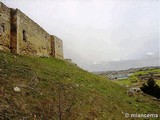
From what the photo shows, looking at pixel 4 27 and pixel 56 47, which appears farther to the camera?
pixel 56 47

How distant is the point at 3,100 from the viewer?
26.5ft

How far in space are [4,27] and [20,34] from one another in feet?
4.68

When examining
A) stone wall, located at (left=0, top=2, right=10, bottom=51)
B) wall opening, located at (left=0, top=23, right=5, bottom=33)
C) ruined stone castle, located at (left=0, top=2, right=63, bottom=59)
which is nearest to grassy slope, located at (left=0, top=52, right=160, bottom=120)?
stone wall, located at (left=0, top=2, right=10, bottom=51)

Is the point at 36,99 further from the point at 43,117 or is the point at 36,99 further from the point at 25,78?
the point at 25,78

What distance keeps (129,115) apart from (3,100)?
6493 mm

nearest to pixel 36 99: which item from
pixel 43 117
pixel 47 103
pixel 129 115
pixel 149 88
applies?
pixel 47 103

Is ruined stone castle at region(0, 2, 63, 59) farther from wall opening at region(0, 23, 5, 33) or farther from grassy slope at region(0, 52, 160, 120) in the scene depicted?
grassy slope at region(0, 52, 160, 120)

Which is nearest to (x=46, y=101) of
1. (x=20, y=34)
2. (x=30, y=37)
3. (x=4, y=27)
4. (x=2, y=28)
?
(x=2, y=28)

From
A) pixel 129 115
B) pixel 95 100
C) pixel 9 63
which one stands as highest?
pixel 9 63

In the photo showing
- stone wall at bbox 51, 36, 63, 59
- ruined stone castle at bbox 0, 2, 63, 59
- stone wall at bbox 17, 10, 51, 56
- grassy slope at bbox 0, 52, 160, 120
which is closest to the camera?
grassy slope at bbox 0, 52, 160, 120

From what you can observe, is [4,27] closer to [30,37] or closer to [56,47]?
[30,37]

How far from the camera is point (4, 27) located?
1489 cm

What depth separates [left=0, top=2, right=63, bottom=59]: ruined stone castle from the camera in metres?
14.9

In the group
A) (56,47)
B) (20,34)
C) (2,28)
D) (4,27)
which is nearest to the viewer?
(2,28)
